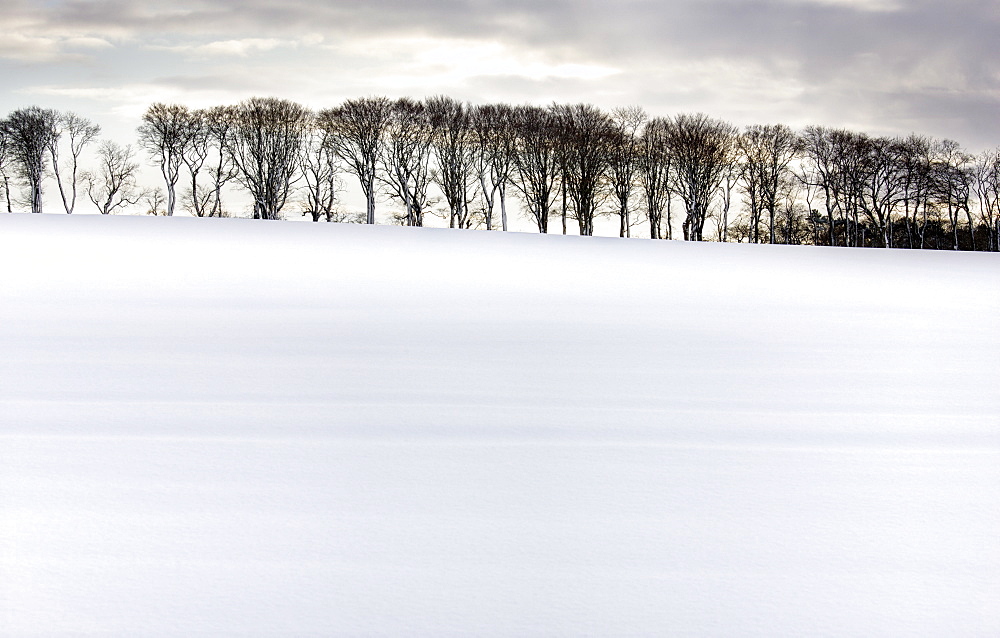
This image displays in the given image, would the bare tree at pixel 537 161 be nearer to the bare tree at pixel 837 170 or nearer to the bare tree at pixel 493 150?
the bare tree at pixel 493 150

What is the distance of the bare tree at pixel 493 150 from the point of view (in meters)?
51.6

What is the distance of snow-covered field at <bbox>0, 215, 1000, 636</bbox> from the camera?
3.25 m

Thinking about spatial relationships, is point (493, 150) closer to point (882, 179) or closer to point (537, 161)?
point (537, 161)

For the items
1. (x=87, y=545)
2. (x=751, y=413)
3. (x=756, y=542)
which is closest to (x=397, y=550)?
(x=87, y=545)

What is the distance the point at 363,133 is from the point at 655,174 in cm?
1733

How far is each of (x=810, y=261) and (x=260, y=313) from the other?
60.2 ft

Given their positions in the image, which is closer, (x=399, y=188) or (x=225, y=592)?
(x=225, y=592)

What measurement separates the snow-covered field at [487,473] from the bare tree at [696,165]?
40.9 m

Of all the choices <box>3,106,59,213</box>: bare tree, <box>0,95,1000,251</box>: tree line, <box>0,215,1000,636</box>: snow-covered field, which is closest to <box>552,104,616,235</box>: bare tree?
<box>0,95,1000,251</box>: tree line

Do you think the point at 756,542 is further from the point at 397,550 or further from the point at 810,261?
the point at 810,261

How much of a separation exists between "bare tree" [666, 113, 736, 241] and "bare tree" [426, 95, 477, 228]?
39.5 ft

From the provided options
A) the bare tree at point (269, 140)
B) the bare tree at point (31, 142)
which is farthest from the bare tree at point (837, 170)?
the bare tree at point (31, 142)

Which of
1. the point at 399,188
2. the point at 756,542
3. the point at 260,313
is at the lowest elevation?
the point at 756,542

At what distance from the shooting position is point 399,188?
51375mm
